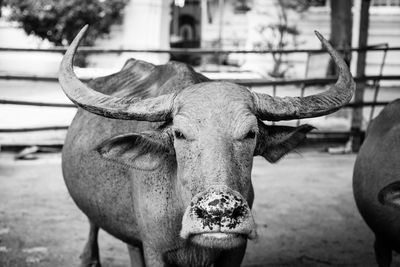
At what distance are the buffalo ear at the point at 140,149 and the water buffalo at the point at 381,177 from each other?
4.43 feet

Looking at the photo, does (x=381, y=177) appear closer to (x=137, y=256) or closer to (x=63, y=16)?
(x=137, y=256)

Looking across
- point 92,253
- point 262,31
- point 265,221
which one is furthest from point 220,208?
point 262,31

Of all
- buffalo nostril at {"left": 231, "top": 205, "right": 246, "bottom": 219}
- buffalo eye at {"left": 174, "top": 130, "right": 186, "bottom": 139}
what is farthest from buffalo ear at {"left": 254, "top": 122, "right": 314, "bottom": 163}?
buffalo nostril at {"left": 231, "top": 205, "right": 246, "bottom": 219}

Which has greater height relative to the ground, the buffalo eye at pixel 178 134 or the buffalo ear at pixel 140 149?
the buffalo eye at pixel 178 134

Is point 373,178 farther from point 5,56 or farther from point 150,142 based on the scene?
point 5,56

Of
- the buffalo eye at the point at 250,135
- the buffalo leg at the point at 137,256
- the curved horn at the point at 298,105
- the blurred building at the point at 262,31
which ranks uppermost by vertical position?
the curved horn at the point at 298,105

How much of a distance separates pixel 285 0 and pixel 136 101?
45.4 feet

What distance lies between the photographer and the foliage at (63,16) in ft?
48.5

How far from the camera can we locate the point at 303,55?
672 inches

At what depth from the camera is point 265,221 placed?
16.4 feet

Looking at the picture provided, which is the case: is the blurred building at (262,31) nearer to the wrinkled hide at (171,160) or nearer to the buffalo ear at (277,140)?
the wrinkled hide at (171,160)

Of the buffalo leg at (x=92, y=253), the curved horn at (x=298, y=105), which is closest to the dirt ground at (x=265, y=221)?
the buffalo leg at (x=92, y=253)

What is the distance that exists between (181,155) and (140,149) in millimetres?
334

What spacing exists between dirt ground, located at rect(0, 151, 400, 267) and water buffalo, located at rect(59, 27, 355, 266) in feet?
3.08
